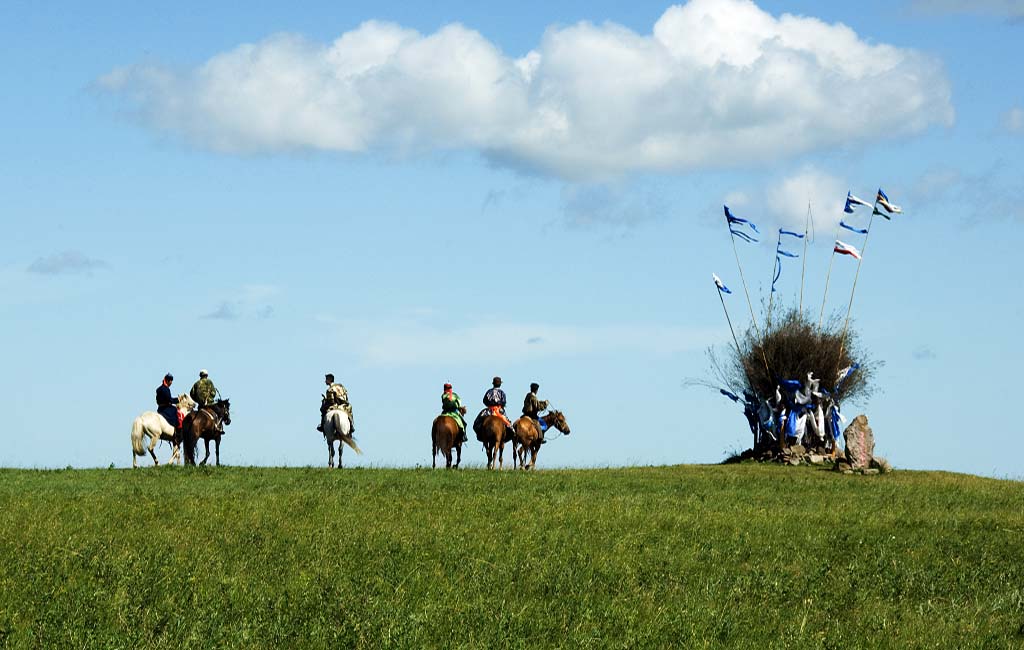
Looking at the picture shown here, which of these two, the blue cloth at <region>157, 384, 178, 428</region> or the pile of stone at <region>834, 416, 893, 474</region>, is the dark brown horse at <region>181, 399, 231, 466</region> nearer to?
the blue cloth at <region>157, 384, 178, 428</region>

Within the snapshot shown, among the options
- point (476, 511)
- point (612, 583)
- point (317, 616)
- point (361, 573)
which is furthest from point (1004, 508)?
point (317, 616)

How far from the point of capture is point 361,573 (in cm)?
1777

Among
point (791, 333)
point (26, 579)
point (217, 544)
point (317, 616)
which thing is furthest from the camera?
point (791, 333)

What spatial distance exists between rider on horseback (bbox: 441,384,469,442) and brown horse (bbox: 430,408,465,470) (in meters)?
0.15

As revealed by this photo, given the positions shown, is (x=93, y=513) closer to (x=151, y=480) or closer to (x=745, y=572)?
(x=151, y=480)

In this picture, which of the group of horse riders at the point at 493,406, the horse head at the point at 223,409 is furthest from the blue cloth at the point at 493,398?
the horse head at the point at 223,409

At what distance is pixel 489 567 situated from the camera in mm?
18625

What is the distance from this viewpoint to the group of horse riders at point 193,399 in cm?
3803

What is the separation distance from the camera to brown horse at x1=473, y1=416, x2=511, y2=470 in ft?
128

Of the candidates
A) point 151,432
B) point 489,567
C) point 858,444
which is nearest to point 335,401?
point 151,432

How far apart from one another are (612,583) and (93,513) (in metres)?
9.91

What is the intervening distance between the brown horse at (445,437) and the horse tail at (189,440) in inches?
265

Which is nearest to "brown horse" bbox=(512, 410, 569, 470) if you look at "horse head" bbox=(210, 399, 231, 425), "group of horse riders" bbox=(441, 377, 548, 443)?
"group of horse riders" bbox=(441, 377, 548, 443)

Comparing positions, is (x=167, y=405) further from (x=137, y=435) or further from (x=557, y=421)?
(x=557, y=421)
